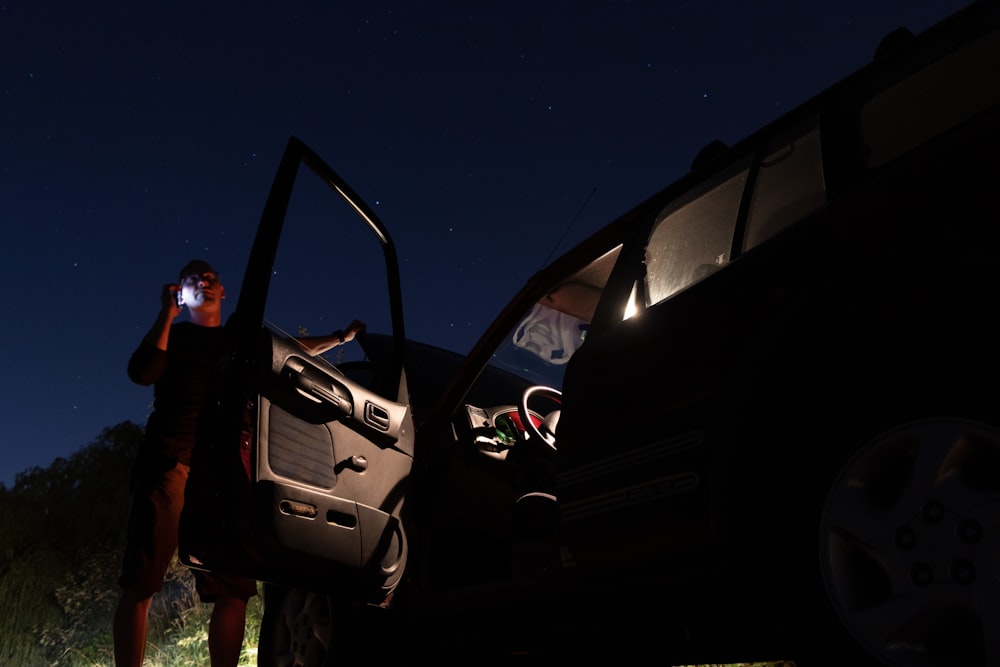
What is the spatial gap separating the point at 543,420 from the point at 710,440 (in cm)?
198

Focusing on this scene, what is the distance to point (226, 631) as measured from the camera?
11.3ft

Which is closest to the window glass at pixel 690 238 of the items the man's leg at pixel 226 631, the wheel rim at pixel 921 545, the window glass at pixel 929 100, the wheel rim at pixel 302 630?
the window glass at pixel 929 100

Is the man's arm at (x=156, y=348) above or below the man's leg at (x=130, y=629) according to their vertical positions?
above

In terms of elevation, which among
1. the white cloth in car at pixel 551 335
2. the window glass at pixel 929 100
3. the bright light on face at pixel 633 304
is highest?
the white cloth in car at pixel 551 335

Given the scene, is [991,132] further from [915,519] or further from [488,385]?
[488,385]

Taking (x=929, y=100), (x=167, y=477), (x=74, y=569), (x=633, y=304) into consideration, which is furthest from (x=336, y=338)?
(x=74, y=569)

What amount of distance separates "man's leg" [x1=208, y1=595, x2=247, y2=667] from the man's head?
4.50 ft

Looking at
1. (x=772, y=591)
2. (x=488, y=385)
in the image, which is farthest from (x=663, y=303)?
(x=488, y=385)

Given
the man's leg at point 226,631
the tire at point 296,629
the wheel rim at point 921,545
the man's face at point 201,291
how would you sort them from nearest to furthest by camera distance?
1. the wheel rim at point 921,545
2. the tire at point 296,629
3. the man's leg at point 226,631
4. the man's face at point 201,291

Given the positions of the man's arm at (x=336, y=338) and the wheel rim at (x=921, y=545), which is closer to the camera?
the wheel rim at (x=921, y=545)

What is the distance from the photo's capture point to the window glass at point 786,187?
2.32 m

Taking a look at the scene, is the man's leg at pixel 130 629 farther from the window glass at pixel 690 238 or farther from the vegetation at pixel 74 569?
the vegetation at pixel 74 569

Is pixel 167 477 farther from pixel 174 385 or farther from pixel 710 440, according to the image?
pixel 710 440

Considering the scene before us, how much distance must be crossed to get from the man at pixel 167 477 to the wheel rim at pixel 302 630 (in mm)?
185
